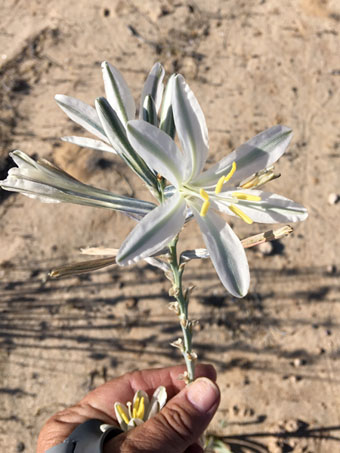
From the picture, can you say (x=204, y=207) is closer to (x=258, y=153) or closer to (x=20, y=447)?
(x=258, y=153)

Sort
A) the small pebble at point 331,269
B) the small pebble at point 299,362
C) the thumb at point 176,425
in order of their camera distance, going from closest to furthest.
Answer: the thumb at point 176,425 < the small pebble at point 299,362 < the small pebble at point 331,269

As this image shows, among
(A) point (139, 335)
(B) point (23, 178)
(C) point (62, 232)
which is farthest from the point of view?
(C) point (62, 232)

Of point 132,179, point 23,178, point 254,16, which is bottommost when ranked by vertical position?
point 132,179

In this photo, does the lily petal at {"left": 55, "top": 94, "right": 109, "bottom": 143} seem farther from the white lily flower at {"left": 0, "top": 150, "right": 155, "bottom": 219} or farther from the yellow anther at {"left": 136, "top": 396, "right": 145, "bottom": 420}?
the yellow anther at {"left": 136, "top": 396, "right": 145, "bottom": 420}

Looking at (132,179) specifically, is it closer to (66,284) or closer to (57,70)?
(66,284)

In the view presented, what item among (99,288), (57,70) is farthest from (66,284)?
(57,70)

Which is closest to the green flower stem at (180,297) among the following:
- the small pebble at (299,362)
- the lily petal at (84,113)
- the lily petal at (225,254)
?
the lily petal at (225,254)

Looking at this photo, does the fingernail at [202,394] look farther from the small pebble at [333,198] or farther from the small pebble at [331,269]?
the small pebble at [333,198]
